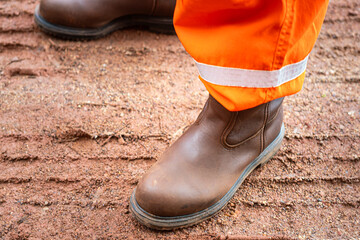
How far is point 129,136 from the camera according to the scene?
4.01ft

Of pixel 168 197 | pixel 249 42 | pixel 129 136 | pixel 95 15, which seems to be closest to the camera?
pixel 249 42

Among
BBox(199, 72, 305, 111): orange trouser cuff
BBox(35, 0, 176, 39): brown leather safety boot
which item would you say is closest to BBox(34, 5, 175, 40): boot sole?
BBox(35, 0, 176, 39): brown leather safety boot

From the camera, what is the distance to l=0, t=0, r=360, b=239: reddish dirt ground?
0.97m

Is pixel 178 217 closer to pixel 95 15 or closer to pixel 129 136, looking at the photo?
pixel 129 136

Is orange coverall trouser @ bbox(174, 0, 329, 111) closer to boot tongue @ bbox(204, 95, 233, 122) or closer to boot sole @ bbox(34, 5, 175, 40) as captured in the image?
boot tongue @ bbox(204, 95, 233, 122)

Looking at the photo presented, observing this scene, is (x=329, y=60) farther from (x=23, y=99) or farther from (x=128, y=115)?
(x=23, y=99)

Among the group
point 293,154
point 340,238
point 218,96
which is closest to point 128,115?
point 218,96

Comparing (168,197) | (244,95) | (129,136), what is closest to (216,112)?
(244,95)

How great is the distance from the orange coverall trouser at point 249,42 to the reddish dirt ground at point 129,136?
41cm

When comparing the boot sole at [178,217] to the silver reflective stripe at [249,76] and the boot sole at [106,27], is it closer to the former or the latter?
the silver reflective stripe at [249,76]

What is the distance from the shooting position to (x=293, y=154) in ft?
3.84

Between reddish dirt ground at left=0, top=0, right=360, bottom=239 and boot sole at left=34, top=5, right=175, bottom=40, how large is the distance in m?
0.04

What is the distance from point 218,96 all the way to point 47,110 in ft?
2.67

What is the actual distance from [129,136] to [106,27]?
2.34 feet
